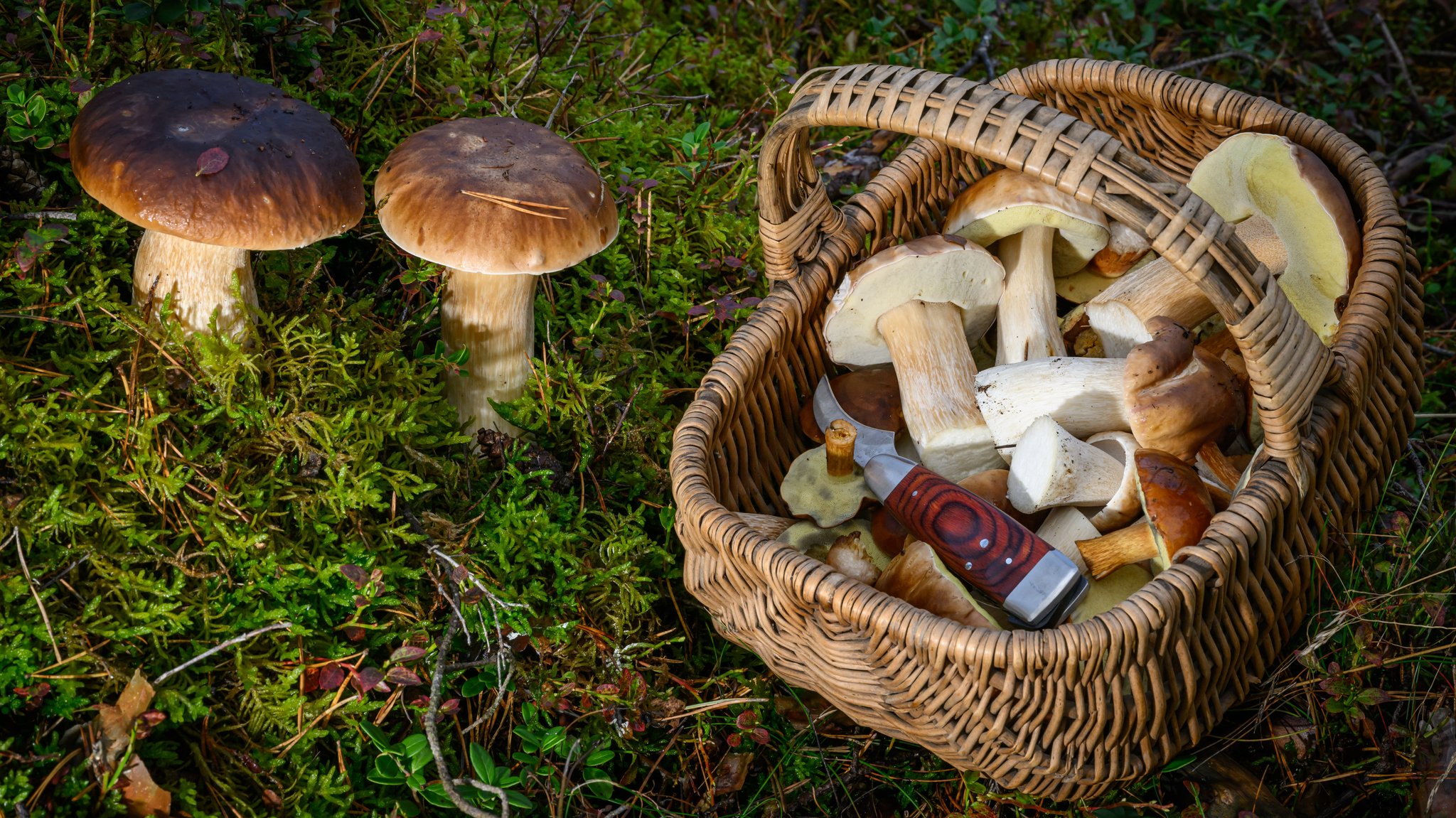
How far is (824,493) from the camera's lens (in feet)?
6.64

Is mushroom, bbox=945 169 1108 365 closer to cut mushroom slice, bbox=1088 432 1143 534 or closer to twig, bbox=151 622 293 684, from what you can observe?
cut mushroom slice, bbox=1088 432 1143 534

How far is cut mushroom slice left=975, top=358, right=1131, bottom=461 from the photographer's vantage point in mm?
1991

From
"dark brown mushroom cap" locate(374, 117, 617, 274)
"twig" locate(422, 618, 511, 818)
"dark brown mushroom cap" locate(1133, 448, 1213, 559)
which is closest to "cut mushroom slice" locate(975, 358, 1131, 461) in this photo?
"dark brown mushroom cap" locate(1133, 448, 1213, 559)

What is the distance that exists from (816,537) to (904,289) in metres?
0.59

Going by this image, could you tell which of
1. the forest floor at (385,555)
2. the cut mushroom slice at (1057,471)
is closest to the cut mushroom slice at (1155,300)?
the cut mushroom slice at (1057,471)

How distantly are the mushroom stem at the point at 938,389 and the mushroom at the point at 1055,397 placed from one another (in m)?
0.04

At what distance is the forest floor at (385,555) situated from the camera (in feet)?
5.53

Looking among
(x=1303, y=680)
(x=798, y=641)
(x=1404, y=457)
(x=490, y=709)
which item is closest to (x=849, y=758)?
(x=798, y=641)

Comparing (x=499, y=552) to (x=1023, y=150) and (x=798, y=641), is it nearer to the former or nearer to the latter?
(x=798, y=641)

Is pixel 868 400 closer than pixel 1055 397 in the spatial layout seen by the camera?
No

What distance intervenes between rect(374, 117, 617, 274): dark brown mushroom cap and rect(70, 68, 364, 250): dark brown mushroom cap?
0.11 metres

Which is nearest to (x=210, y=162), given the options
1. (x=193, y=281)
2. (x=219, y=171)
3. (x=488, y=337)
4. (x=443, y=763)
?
(x=219, y=171)

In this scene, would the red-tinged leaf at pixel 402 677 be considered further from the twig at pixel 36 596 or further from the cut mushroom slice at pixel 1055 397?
the cut mushroom slice at pixel 1055 397

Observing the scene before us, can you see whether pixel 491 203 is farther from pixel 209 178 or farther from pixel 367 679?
pixel 367 679
